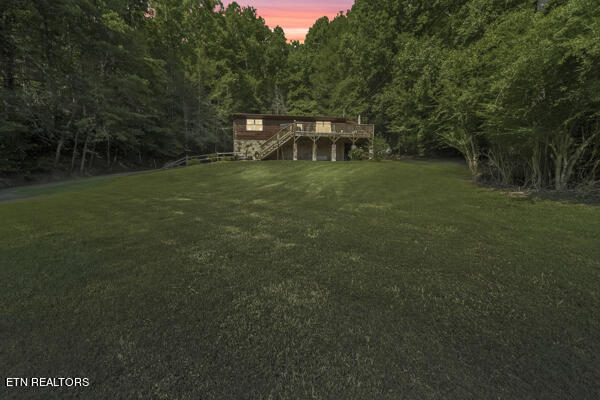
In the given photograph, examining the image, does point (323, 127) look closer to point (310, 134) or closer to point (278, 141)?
point (310, 134)

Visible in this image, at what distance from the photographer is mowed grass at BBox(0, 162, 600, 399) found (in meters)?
1.59

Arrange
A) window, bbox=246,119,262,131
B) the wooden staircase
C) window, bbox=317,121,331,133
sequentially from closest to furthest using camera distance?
the wooden staircase < window, bbox=317,121,331,133 < window, bbox=246,119,262,131

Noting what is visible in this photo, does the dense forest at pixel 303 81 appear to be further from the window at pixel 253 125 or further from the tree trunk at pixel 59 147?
the window at pixel 253 125

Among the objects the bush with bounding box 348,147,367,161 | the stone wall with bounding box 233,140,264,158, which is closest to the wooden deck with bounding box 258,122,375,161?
the bush with bounding box 348,147,367,161

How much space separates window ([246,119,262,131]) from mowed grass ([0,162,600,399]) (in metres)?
19.8

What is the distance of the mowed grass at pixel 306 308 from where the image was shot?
5.23 ft

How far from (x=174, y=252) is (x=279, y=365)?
280cm

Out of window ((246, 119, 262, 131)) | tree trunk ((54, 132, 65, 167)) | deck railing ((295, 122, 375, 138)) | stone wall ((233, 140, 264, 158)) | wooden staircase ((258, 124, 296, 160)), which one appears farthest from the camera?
stone wall ((233, 140, 264, 158))

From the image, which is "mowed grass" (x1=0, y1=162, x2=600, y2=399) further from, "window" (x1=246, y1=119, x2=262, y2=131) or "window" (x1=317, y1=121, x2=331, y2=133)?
"window" (x1=246, y1=119, x2=262, y2=131)


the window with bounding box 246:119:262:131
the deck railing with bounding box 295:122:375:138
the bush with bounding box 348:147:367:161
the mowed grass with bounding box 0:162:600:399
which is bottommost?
the mowed grass with bounding box 0:162:600:399

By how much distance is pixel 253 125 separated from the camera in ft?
76.6

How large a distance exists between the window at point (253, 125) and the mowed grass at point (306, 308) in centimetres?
1977

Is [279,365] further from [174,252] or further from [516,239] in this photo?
[516,239]

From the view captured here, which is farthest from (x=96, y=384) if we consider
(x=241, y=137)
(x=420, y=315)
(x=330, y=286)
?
(x=241, y=137)
